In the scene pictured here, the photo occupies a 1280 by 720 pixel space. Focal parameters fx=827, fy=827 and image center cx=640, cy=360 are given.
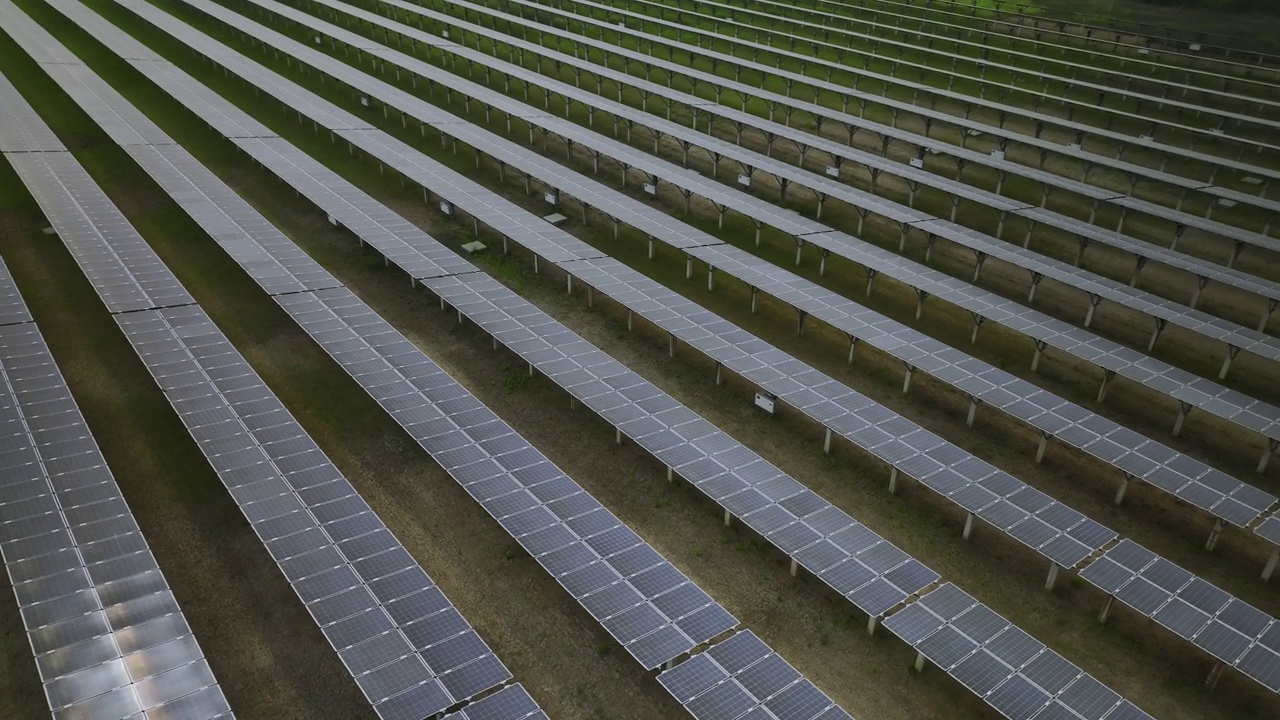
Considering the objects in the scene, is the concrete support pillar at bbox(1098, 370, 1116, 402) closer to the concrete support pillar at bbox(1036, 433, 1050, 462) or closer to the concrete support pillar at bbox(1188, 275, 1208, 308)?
the concrete support pillar at bbox(1036, 433, 1050, 462)

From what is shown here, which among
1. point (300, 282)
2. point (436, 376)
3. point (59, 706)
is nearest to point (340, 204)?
point (300, 282)

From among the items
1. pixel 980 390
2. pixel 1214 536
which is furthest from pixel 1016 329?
pixel 1214 536

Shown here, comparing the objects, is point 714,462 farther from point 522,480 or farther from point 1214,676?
point 1214,676

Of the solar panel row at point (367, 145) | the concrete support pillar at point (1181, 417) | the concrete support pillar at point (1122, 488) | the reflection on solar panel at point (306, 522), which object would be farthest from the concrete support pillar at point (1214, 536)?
the solar panel row at point (367, 145)

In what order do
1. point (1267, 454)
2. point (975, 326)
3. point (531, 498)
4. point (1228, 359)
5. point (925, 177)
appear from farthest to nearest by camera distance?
point (925, 177)
point (975, 326)
point (1228, 359)
point (1267, 454)
point (531, 498)

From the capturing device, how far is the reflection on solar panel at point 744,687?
15930 millimetres

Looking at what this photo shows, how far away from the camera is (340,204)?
36.6m

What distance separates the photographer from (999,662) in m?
17.0

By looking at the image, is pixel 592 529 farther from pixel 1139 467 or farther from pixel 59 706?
pixel 1139 467

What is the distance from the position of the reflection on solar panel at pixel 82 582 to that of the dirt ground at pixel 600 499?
1.85 meters

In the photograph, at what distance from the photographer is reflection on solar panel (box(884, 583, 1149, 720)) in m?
16.2

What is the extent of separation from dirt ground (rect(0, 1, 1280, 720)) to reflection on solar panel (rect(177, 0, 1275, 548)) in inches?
59.5

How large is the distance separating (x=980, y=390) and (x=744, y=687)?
13270 mm

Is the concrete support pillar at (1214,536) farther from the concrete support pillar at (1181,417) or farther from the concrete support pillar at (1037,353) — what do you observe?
the concrete support pillar at (1037,353)
